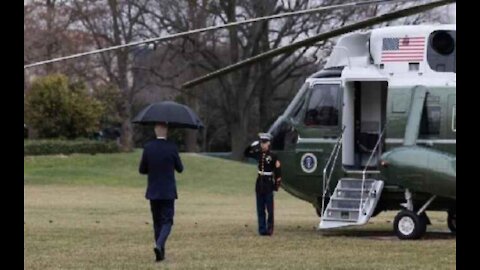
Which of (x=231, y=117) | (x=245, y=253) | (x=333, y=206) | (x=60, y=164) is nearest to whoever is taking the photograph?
(x=245, y=253)

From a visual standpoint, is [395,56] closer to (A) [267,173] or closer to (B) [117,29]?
(A) [267,173]

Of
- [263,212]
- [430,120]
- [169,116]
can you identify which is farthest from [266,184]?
[169,116]

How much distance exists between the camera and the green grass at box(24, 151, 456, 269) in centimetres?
1105

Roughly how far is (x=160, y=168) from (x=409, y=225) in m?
5.11

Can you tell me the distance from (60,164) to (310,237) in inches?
1075

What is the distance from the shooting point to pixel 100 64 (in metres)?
52.6

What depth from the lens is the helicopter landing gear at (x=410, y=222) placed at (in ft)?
47.9

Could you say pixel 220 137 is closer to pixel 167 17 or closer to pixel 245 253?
pixel 167 17

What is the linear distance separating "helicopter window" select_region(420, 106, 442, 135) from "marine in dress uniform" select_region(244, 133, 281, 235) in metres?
2.41

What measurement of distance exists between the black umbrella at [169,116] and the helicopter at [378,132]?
3936mm

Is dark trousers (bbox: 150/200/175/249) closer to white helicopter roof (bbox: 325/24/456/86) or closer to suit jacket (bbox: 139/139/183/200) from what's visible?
suit jacket (bbox: 139/139/183/200)

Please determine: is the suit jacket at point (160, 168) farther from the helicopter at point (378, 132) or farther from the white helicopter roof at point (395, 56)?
the white helicopter roof at point (395, 56)

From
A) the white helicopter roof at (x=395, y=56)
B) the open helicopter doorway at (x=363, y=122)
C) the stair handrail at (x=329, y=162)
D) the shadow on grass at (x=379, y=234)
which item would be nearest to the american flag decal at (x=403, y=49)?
the white helicopter roof at (x=395, y=56)
